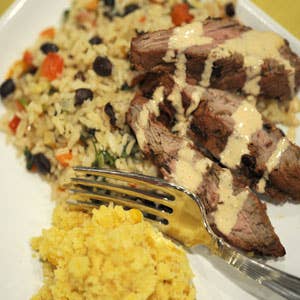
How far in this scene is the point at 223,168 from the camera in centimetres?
381

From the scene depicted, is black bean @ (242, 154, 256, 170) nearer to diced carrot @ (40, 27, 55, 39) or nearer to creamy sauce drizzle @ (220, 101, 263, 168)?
creamy sauce drizzle @ (220, 101, 263, 168)

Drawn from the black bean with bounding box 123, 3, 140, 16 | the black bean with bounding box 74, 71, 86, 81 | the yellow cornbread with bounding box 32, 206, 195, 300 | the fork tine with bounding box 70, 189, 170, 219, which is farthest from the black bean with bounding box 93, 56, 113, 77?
the yellow cornbread with bounding box 32, 206, 195, 300

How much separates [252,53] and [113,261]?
2.26m

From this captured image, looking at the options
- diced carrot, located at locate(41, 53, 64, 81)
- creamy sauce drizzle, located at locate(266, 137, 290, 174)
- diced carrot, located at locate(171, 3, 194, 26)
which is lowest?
creamy sauce drizzle, located at locate(266, 137, 290, 174)

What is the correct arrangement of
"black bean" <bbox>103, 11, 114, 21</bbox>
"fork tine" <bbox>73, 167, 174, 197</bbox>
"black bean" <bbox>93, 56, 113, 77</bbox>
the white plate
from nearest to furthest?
"fork tine" <bbox>73, 167, 174, 197</bbox>, the white plate, "black bean" <bbox>93, 56, 113, 77</bbox>, "black bean" <bbox>103, 11, 114, 21</bbox>

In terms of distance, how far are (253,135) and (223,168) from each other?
39 cm

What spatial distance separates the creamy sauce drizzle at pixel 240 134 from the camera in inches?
150

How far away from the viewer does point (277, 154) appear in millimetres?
3801

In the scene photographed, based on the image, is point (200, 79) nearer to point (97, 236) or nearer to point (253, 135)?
point (253, 135)

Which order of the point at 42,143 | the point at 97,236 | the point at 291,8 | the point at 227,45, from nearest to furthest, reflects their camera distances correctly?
the point at 97,236
the point at 227,45
the point at 42,143
the point at 291,8

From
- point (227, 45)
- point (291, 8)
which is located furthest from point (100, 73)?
point (291, 8)

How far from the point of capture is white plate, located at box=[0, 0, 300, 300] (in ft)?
12.2

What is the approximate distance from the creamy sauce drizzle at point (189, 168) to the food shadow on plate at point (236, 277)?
0.60 m

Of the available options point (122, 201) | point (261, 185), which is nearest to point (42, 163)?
point (122, 201)
